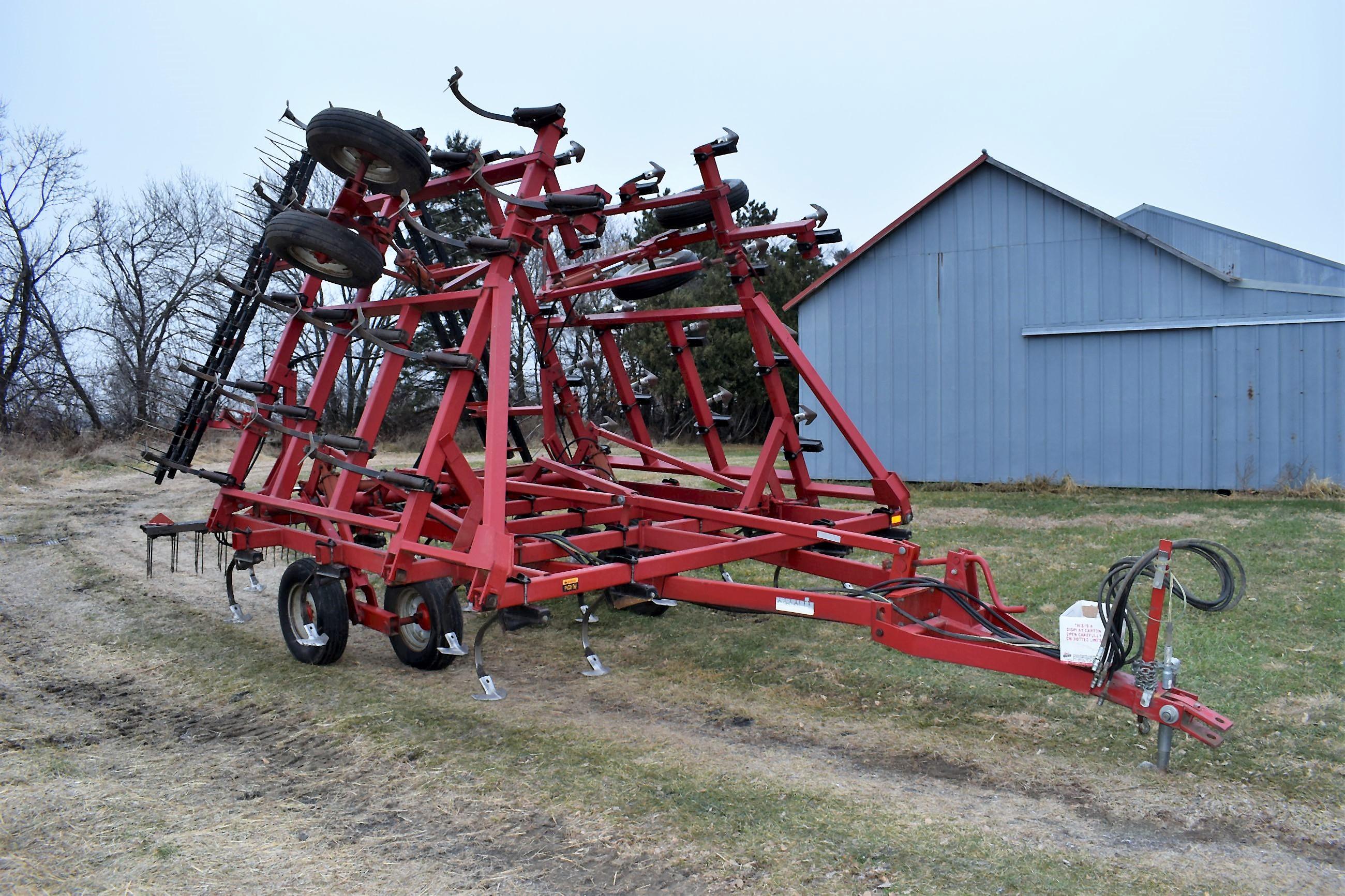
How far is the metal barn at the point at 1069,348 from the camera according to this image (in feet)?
40.4

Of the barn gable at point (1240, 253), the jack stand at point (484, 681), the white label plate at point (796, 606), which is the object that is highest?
the barn gable at point (1240, 253)

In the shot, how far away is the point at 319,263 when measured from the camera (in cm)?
535

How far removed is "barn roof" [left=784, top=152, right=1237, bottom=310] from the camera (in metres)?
12.7

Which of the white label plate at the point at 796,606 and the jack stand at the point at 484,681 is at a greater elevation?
the white label plate at the point at 796,606

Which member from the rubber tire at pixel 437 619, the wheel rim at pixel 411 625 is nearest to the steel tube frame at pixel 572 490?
the wheel rim at pixel 411 625

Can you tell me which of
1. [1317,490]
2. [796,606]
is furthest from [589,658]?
[1317,490]

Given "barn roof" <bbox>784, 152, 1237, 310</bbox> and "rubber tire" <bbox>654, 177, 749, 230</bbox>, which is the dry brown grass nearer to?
"barn roof" <bbox>784, 152, 1237, 310</bbox>

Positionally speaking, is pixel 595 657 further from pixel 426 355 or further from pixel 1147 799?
pixel 1147 799

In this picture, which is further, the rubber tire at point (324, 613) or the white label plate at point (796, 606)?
the rubber tire at point (324, 613)

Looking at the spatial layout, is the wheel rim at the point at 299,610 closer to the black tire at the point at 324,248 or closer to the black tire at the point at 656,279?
the black tire at the point at 324,248

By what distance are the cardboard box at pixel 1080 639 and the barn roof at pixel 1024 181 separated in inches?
433

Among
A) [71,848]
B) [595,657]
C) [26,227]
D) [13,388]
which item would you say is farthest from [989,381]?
[26,227]

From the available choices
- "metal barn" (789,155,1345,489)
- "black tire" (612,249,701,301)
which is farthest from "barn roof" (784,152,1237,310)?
"black tire" (612,249,701,301)

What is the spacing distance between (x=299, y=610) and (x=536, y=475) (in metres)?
2.07
